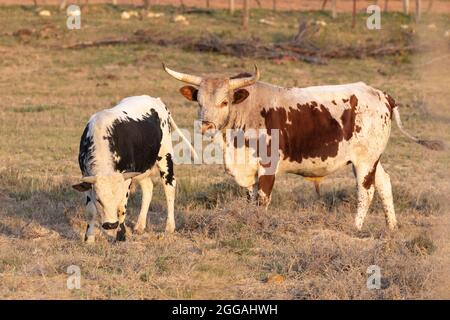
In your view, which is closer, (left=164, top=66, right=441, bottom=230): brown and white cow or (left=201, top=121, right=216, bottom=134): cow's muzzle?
(left=201, top=121, right=216, bottom=134): cow's muzzle

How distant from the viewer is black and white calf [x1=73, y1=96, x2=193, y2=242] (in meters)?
9.20

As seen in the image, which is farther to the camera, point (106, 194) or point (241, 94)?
point (241, 94)

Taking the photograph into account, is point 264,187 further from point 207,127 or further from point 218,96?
point 218,96

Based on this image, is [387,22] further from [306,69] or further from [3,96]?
[3,96]

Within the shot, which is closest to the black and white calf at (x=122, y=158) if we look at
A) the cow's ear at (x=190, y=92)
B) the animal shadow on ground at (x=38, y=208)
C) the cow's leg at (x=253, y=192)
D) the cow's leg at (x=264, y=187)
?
the cow's ear at (x=190, y=92)

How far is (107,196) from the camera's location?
360 inches

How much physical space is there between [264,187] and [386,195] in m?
1.50

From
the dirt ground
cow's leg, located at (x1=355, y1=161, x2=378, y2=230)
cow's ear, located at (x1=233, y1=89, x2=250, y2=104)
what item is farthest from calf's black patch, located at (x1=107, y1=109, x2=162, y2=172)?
the dirt ground

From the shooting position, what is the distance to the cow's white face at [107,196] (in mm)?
9164

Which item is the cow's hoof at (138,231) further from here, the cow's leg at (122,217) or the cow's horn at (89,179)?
the cow's horn at (89,179)

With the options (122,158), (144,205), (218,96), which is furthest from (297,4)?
(122,158)

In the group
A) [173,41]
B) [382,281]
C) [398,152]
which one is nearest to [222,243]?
[382,281]

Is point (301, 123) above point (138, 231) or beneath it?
above

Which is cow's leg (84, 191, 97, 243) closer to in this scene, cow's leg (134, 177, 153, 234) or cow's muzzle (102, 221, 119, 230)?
cow's muzzle (102, 221, 119, 230)
